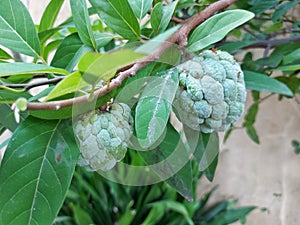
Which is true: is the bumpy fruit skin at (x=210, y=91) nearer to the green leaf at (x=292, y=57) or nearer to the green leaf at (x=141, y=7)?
the green leaf at (x=141, y=7)

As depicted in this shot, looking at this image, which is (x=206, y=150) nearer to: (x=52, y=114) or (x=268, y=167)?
(x=52, y=114)

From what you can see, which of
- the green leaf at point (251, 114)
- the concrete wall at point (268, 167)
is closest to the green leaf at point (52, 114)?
the green leaf at point (251, 114)

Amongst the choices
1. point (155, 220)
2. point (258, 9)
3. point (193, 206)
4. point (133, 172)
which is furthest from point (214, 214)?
point (258, 9)

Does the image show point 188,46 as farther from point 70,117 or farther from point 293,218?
point 293,218

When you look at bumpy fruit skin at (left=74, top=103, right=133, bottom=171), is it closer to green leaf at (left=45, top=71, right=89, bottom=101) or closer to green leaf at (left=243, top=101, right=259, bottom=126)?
green leaf at (left=45, top=71, right=89, bottom=101)

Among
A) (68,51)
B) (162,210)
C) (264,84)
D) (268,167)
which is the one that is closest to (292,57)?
(264,84)

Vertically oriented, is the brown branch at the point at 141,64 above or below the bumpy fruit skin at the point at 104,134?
above
